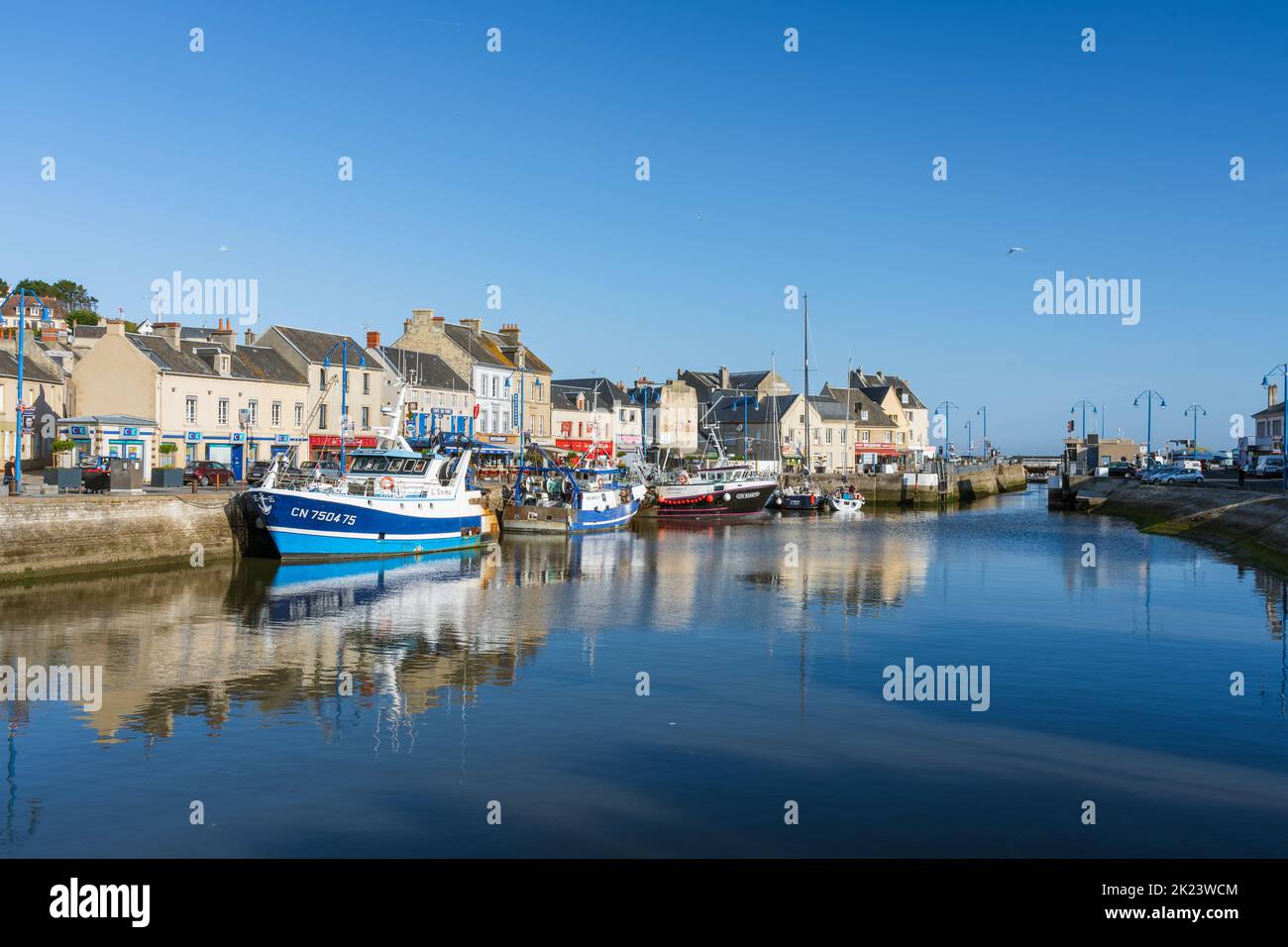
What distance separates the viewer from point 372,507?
1741 inches

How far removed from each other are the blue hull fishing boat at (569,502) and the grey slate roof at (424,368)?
1271 centimetres

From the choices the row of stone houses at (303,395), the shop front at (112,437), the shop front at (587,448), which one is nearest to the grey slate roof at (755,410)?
the row of stone houses at (303,395)

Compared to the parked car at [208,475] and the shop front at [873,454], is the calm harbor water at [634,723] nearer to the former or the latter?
the parked car at [208,475]

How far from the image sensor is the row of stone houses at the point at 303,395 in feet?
194

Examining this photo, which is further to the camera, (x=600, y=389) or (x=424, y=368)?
(x=600, y=389)

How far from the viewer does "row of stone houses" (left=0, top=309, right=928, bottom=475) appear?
59094 mm

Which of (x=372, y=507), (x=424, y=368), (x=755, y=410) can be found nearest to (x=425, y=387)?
(x=424, y=368)

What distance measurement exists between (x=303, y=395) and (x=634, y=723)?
54.5 m

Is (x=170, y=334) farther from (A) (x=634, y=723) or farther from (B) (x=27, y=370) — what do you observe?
(A) (x=634, y=723)

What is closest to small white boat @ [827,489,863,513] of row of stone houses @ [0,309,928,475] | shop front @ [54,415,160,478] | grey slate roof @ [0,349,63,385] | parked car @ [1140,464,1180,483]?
row of stone houses @ [0,309,928,475]

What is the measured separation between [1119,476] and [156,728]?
334 ft

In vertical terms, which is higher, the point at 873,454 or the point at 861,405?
the point at 861,405

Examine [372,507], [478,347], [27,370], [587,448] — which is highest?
[478,347]

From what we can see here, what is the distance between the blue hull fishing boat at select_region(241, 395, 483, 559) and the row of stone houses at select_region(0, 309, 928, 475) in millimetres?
3647
